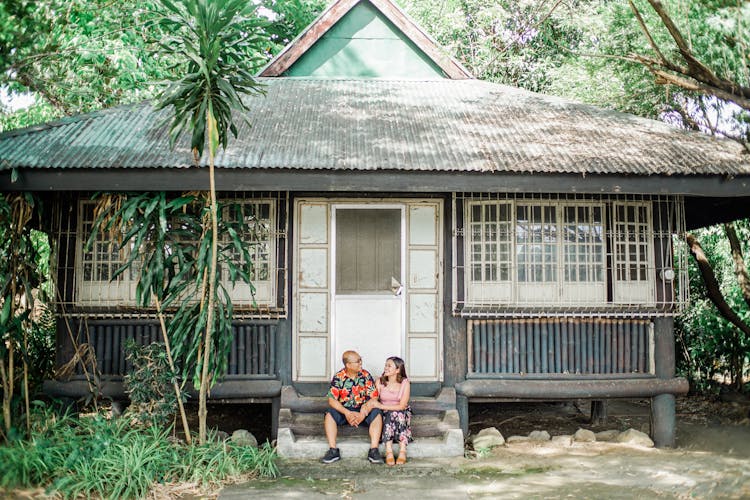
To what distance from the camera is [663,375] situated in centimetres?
699

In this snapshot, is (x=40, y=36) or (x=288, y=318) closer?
(x=288, y=318)

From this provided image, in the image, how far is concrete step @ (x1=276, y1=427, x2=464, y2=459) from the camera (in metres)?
6.14

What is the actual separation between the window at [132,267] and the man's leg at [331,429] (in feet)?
4.86

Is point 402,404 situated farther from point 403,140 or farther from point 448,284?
point 403,140

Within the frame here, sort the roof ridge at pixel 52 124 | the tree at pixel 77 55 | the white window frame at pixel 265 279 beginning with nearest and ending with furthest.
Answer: the roof ridge at pixel 52 124
the white window frame at pixel 265 279
the tree at pixel 77 55

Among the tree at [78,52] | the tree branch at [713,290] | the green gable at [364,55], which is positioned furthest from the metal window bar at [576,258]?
the tree at [78,52]

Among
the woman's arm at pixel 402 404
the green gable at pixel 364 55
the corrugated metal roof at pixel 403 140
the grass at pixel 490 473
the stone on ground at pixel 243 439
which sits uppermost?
the green gable at pixel 364 55

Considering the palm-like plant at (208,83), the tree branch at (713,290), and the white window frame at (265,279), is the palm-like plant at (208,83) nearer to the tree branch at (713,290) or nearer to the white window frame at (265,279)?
the white window frame at (265,279)

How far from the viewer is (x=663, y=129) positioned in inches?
293

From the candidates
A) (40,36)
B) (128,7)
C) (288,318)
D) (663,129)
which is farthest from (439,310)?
(128,7)

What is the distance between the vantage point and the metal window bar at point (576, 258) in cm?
693

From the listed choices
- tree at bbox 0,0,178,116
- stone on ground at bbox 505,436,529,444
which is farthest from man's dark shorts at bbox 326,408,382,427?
tree at bbox 0,0,178,116

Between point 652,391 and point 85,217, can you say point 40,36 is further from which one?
point 652,391

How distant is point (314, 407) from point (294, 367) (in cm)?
55
